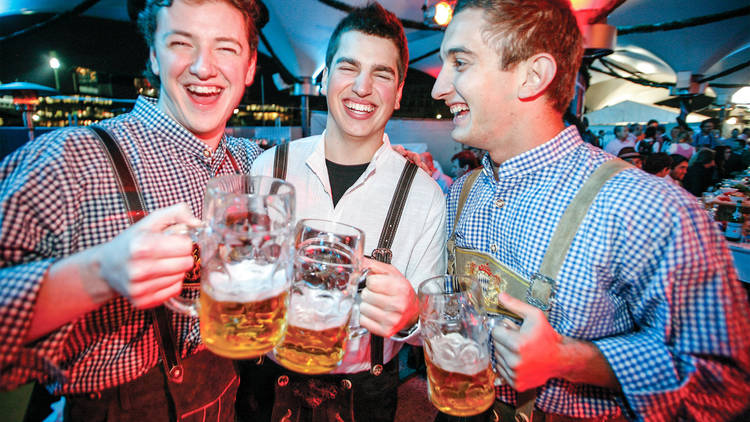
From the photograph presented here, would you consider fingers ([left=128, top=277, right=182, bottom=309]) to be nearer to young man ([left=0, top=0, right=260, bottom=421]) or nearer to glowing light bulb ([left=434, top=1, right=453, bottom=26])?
young man ([left=0, top=0, right=260, bottom=421])

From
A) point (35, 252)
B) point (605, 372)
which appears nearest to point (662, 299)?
point (605, 372)

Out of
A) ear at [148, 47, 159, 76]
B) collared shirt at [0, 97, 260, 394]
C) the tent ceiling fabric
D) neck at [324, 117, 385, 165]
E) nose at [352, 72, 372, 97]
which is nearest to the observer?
collared shirt at [0, 97, 260, 394]

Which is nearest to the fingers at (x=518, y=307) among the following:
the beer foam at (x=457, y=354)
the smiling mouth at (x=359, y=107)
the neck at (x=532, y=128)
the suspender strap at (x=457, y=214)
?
the beer foam at (x=457, y=354)

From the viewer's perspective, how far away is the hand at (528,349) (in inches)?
31.9

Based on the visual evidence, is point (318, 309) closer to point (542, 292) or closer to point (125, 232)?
point (125, 232)

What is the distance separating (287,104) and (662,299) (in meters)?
17.9

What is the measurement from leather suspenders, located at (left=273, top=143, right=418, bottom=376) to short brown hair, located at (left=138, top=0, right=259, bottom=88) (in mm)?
478

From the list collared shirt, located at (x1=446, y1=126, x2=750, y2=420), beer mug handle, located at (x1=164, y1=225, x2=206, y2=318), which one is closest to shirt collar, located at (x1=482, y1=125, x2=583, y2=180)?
collared shirt, located at (x1=446, y1=126, x2=750, y2=420)

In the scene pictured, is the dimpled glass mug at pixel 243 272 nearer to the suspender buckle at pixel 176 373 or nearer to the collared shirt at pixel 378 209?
the suspender buckle at pixel 176 373

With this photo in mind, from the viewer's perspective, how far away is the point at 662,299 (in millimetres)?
886

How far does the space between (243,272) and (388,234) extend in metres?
0.69

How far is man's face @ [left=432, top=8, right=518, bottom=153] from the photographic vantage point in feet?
3.96

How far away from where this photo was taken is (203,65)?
1145mm

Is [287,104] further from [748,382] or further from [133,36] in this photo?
[748,382]
